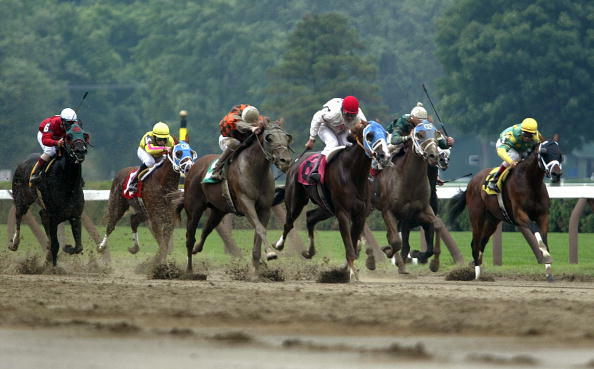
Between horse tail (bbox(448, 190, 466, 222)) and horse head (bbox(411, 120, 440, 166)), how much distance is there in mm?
1324

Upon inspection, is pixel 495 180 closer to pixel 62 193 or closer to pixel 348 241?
pixel 348 241

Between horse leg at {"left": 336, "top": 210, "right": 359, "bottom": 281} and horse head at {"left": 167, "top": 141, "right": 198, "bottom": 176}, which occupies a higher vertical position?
horse head at {"left": 167, "top": 141, "right": 198, "bottom": 176}

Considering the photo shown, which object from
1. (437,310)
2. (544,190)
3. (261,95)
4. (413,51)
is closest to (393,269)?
(544,190)

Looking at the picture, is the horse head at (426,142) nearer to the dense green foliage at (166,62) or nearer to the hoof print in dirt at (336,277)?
the hoof print in dirt at (336,277)

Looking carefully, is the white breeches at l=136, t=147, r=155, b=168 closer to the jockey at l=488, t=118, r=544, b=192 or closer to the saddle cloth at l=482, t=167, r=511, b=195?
the saddle cloth at l=482, t=167, r=511, b=195

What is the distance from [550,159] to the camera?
45.5 ft

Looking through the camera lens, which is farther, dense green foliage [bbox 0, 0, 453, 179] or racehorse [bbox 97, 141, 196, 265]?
dense green foliage [bbox 0, 0, 453, 179]

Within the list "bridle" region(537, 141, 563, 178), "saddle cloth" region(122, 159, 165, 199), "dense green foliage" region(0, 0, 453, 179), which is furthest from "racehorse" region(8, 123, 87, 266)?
"dense green foliage" region(0, 0, 453, 179)

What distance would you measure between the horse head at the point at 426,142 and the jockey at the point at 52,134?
3.50 meters

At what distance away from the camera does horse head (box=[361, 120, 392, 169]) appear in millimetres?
13094

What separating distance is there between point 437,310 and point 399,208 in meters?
5.77

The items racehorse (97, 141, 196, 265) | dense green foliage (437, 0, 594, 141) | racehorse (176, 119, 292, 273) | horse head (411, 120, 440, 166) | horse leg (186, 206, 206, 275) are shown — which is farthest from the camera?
dense green foliage (437, 0, 594, 141)

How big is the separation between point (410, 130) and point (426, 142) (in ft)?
2.00

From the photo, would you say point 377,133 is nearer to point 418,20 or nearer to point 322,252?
point 322,252
